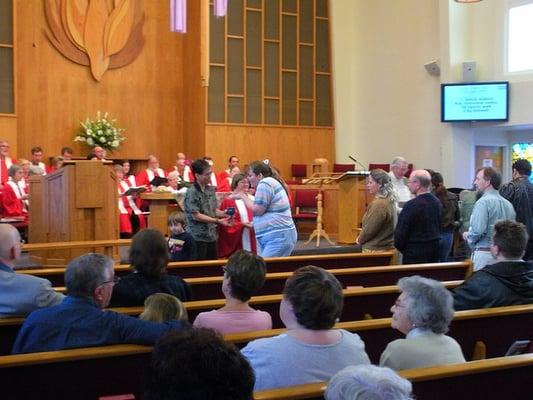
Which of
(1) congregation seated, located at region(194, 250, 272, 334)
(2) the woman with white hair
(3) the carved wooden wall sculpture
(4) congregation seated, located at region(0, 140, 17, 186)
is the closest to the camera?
(2) the woman with white hair

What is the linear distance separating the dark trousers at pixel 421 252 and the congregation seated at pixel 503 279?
1.51 m

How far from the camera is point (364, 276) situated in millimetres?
4523

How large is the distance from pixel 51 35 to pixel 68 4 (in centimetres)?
59

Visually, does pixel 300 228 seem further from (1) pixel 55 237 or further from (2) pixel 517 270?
(2) pixel 517 270

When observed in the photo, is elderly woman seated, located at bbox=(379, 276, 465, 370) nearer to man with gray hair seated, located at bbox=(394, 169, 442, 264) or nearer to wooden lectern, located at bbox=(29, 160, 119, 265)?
man with gray hair seated, located at bbox=(394, 169, 442, 264)

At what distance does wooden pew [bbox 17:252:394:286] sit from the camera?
4.39 m

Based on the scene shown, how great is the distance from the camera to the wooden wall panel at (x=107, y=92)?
36.8 ft

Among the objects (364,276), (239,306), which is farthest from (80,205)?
(239,306)

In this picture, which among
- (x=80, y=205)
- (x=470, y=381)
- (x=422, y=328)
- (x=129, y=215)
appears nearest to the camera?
(x=470, y=381)

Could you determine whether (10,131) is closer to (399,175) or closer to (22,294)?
(399,175)

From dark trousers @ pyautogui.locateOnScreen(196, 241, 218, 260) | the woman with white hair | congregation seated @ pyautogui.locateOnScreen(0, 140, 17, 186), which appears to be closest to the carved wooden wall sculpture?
congregation seated @ pyautogui.locateOnScreen(0, 140, 17, 186)

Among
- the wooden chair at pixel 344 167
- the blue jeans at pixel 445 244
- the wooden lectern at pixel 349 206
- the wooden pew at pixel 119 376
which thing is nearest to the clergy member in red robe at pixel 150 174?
the wooden lectern at pixel 349 206

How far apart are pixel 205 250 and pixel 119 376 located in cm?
314

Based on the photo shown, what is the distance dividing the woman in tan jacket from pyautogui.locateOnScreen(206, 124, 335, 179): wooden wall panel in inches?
283
